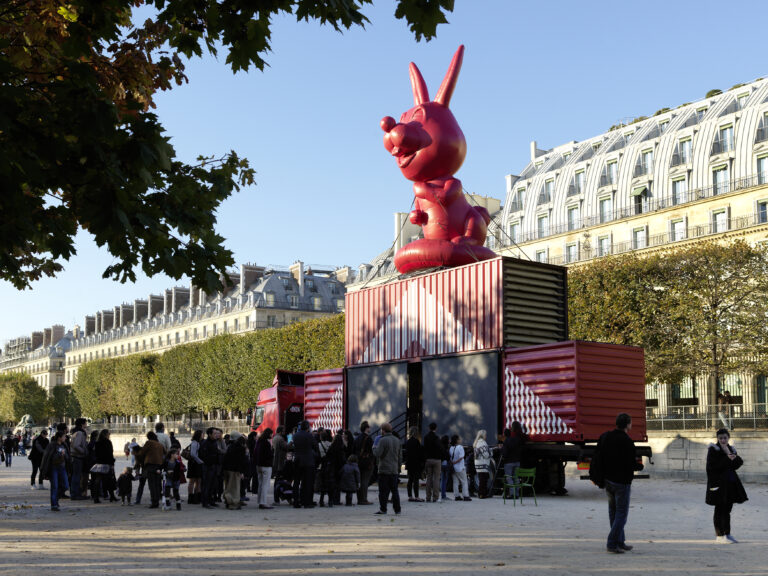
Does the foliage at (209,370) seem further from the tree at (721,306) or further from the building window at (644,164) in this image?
the building window at (644,164)

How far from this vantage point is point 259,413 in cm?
3130

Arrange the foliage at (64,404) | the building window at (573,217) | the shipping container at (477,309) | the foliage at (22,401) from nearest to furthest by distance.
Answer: the shipping container at (477,309) → the building window at (573,217) → the foliage at (64,404) → the foliage at (22,401)

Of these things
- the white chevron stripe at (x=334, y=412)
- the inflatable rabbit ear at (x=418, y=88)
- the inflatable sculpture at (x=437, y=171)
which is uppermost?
the inflatable rabbit ear at (x=418, y=88)

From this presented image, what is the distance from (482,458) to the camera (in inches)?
706

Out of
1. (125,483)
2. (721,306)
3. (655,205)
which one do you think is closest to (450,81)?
(125,483)

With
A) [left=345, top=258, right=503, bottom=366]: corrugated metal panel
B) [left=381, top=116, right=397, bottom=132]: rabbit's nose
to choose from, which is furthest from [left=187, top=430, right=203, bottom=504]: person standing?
[left=381, top=116, right=397, bottom=132]: rabbit's nose

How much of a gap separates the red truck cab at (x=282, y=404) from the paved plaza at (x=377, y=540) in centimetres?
1243

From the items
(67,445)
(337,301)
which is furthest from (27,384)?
(67,445)

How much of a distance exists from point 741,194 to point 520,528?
43.4m

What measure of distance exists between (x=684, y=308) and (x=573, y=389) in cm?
2347

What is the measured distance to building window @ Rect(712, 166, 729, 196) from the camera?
5251 cm

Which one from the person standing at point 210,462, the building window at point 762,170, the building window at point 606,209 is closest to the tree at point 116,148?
the person standing at point 210,462

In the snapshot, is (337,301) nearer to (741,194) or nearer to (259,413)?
(741,194)

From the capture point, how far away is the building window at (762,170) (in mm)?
50156
